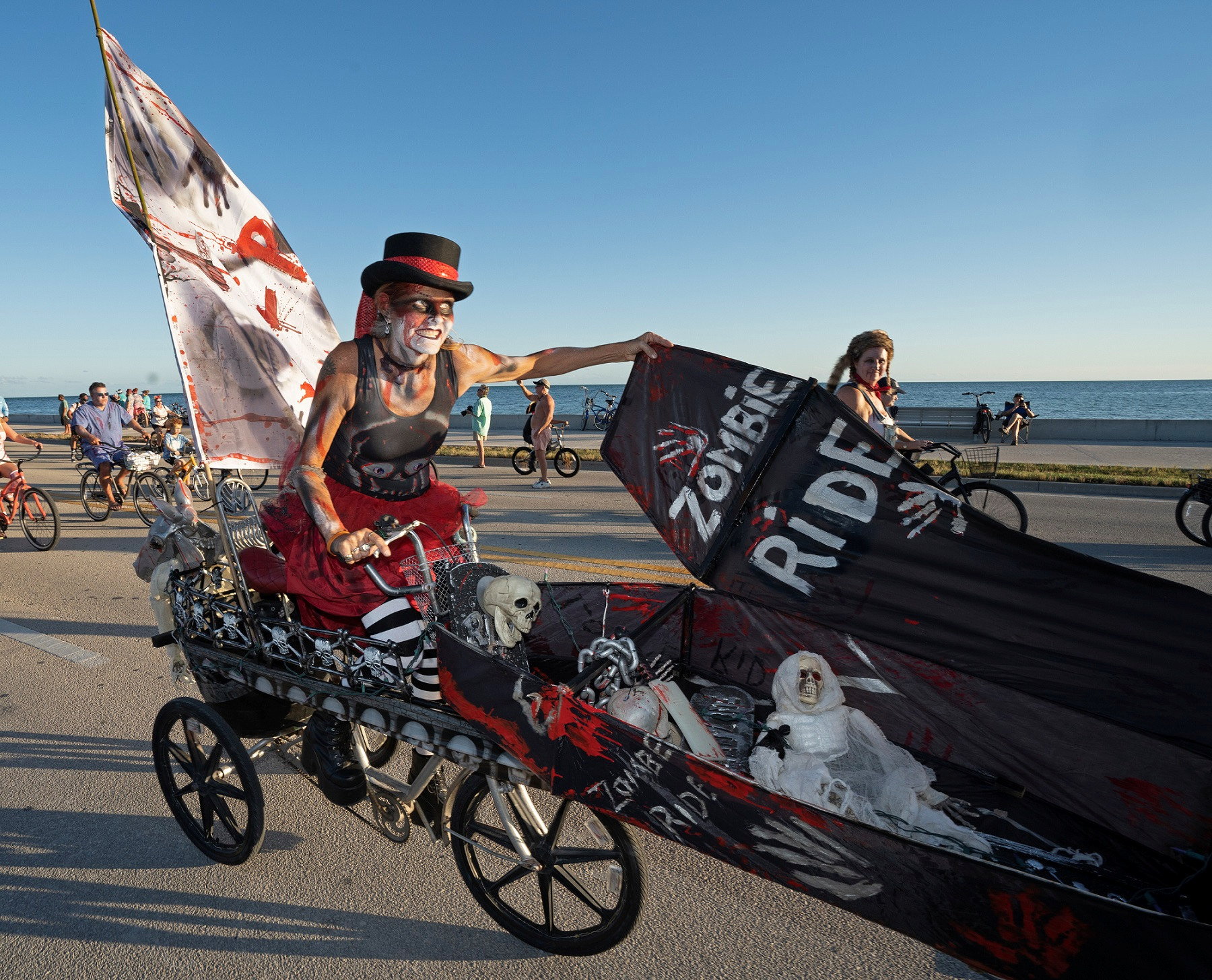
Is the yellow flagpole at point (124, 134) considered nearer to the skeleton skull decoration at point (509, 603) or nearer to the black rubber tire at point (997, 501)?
the skeleton skull decoration at point (509, 603)

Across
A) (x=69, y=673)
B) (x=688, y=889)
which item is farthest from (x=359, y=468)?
(x=69, y=673)

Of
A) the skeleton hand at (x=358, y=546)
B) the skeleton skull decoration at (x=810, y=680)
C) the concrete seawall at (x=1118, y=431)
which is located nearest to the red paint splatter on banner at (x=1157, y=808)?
the skeleton skull decoration at (x=810, y=680)

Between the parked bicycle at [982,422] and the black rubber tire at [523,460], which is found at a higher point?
the parked bicycle at [982,422]

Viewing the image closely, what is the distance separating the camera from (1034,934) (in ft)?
4.67

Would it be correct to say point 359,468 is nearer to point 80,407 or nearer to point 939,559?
point 939,559

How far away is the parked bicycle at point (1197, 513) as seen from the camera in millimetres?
8016

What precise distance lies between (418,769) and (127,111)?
2.91 metres

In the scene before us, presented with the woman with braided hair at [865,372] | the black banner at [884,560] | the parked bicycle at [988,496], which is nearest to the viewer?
the black banner at [884,560]

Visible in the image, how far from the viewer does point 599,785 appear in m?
Answer: 1.90

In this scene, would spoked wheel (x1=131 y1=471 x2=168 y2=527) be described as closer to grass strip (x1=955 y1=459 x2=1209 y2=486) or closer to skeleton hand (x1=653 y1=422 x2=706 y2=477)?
skeleton hand (x1=653 y1=422 x2=706 y2=477)

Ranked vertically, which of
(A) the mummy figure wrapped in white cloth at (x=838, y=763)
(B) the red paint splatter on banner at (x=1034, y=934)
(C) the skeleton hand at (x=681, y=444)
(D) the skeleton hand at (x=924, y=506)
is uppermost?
(C) the skeleton hand at (x=681, y=444)

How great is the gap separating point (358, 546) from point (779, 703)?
1.74m

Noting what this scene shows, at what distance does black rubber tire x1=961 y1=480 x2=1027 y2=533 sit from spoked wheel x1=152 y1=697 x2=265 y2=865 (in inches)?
294

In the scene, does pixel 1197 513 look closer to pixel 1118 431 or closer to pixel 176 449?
pixel 176 449
